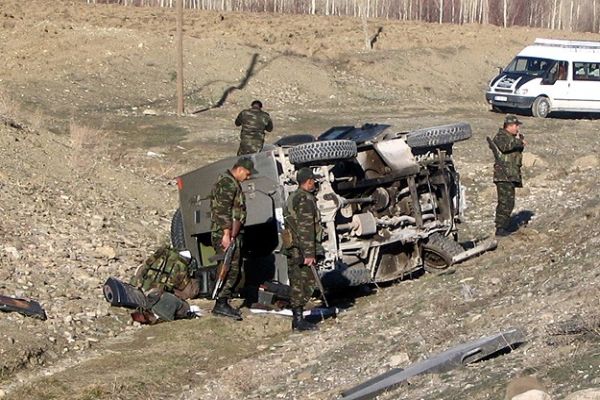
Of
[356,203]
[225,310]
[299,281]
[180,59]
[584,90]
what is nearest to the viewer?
[299,281]

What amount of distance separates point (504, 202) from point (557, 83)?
1902cm

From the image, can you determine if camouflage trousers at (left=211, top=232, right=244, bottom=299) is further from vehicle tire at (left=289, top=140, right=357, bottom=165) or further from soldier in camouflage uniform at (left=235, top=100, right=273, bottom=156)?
soldier in camouflage uniform at (left=235, top=100, right=273, bottom=156)

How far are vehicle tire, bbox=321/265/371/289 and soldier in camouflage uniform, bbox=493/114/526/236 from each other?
318cm

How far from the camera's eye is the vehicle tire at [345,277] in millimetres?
12727

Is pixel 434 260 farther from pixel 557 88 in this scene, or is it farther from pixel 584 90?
pixel 584 90

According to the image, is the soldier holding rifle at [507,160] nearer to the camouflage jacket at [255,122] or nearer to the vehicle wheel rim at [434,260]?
the vehicle wheel rim at [434,260]

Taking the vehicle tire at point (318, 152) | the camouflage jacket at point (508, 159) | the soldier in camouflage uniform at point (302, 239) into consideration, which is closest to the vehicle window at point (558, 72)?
the camouflage jacket at point (508, 159)

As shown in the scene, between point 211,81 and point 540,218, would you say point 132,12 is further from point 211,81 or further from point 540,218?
point 540,218

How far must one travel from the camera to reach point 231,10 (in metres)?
48.5

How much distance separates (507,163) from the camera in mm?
15422

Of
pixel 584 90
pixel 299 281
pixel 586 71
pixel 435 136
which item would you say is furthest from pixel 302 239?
pixel 586 71

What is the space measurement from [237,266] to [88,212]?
481 cm

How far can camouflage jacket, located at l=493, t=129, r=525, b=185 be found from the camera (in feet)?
50.2

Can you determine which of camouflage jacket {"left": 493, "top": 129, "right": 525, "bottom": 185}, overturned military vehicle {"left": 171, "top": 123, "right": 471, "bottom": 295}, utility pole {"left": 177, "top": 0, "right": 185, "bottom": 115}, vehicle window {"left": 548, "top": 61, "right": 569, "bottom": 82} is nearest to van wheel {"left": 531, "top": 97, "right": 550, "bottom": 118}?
vehicle window {"left": 548, "top": 61, "right": 569, "bottom": 82}
